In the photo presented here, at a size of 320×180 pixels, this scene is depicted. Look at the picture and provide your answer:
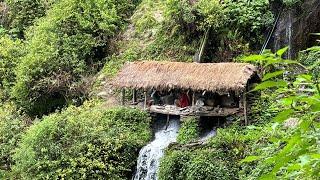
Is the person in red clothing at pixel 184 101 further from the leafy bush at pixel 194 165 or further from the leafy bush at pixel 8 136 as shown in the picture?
the leafy bush at pixel 8 136

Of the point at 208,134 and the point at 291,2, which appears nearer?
the point at 208,134

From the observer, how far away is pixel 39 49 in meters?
18.2

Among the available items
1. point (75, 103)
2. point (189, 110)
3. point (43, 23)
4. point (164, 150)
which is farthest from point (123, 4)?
point (164, 150)

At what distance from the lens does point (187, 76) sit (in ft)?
44.9

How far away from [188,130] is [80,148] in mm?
2917

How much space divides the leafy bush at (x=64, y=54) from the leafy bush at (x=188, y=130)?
4950mm

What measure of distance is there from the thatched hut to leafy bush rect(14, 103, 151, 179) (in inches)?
50.7

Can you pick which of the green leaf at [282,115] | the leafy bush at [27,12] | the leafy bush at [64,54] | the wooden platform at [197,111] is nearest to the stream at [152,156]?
the wooden platform at [197,111]

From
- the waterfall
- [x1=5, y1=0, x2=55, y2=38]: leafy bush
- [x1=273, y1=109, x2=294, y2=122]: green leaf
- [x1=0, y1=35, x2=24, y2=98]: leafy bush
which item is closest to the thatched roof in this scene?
the waterfall

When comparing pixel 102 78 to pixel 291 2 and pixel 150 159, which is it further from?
pixel 291 2

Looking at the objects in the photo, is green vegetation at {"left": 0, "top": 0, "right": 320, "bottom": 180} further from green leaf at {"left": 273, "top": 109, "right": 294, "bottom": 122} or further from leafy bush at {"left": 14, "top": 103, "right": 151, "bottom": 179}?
green leaf at {"left": 273, "top": 109, "right": 294, "bottom": 122}

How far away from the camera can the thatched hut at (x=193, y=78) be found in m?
12.9

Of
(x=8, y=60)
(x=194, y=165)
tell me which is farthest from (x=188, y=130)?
Answer: (x=8, y=60)

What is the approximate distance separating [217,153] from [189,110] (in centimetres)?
230
